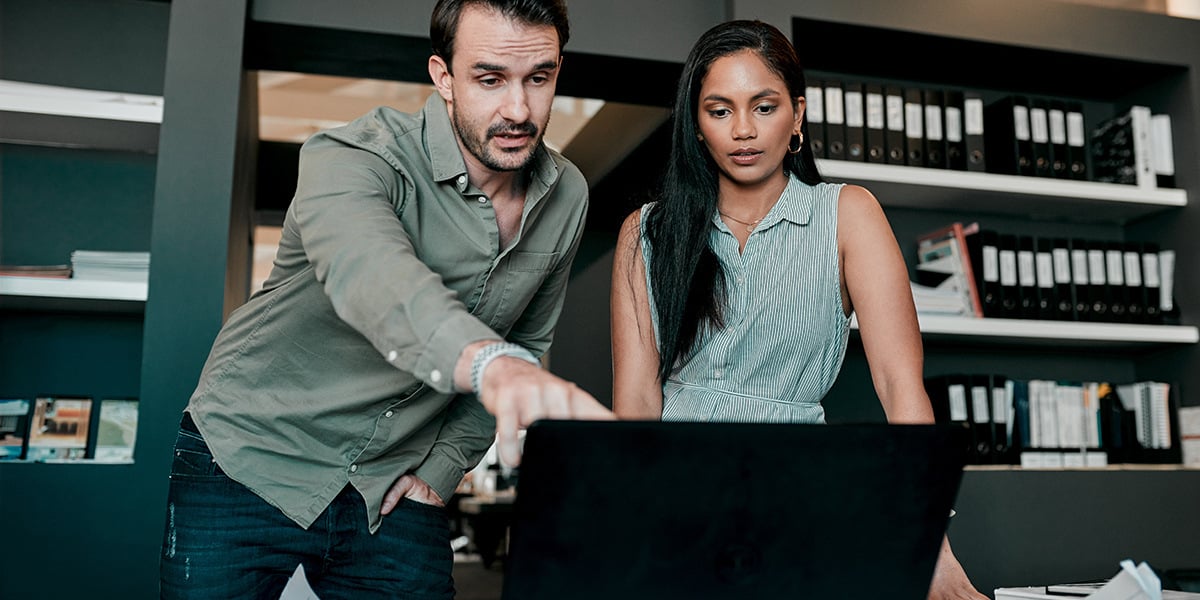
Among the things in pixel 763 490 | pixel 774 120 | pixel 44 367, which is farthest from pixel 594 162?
pixel 763 490

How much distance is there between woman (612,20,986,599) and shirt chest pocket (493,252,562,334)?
0.21 metres

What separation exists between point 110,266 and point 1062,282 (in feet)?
8.87

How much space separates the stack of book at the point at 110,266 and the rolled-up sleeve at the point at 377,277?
144 centimetres

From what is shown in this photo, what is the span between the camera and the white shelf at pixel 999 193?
9.14ft

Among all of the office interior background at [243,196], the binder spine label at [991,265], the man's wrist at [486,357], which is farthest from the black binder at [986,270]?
the man's wrist at [486,357]

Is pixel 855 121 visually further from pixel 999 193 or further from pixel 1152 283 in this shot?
pixel 1152 283

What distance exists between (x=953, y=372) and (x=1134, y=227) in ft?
2.82

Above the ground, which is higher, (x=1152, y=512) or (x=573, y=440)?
(x=573, y=440)

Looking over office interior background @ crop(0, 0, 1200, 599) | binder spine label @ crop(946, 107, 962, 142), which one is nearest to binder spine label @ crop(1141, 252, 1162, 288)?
office interior background @ crop(0, 0, 1200, 599)

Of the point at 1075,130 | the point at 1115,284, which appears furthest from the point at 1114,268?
the point at 1075,130

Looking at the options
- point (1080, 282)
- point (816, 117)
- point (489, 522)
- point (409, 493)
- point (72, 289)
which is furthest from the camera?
point (489, 522)

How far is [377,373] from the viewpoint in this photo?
132cm

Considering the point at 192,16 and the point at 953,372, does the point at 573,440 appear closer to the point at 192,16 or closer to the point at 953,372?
the point at 192,16

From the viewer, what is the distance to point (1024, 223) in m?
3.35
